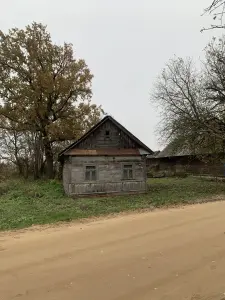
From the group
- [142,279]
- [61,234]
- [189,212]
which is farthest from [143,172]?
[142,279]

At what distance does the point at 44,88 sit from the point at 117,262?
28110 mm

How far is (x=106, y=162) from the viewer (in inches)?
967

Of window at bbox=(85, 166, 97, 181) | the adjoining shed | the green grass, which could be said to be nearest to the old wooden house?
window at bbox=(85, 166, 97, 181)

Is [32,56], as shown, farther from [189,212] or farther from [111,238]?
[111,238]

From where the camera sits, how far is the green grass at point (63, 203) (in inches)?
634

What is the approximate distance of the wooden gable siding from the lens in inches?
963

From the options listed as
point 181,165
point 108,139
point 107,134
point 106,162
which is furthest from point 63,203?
point 181,165

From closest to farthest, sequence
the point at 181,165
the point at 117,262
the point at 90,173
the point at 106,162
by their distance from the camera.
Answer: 1. the point at 117,262
2. the point at 90,173
3. the point at 106,162
4. the point at 181,165

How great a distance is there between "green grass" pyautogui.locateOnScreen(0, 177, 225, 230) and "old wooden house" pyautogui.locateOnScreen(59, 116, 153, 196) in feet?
3.87

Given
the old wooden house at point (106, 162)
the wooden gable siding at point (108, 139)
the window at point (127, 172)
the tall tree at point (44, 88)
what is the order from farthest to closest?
the tall tree at point (44, 88) → the window at point (127, 172) → the wooden gable siding at point (108, 139) → the old wooden house at point (106, 162)

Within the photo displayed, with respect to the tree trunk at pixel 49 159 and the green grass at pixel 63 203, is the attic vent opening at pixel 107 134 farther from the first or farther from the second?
the tree trunk at pixel 49 159

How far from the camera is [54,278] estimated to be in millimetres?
7938

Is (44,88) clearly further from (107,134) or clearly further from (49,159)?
(107,134)

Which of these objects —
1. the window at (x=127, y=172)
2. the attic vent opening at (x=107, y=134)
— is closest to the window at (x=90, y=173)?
the window at (x=127, y=172)
